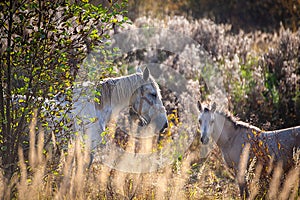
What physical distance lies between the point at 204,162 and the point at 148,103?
1.14m

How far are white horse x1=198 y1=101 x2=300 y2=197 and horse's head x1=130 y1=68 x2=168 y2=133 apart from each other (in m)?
0.84

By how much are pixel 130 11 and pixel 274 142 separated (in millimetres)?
9515

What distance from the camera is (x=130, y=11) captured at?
44.7 ft

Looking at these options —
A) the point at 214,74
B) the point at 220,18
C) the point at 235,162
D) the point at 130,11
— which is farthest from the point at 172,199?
the point at 220,18

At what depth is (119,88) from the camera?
15.3ft

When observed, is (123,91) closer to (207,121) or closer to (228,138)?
(207,121)

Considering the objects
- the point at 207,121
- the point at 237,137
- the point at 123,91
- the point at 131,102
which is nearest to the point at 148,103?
the point at 131,102

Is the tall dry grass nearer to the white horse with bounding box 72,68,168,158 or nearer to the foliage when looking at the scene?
Answer: the foliage

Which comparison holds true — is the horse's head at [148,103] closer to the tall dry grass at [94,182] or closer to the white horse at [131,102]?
the white horse at [131,102]

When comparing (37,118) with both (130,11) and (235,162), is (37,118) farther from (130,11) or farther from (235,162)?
(130,11)

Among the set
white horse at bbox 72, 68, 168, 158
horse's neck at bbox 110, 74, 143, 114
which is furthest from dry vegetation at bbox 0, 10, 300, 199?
horse's neck at bbox 110, 74, 143, 114

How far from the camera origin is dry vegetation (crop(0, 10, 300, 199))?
3.38 metres

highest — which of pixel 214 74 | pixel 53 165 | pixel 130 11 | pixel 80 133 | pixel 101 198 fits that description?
pixel 130 11

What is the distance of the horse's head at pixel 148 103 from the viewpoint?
4723 millimetres
